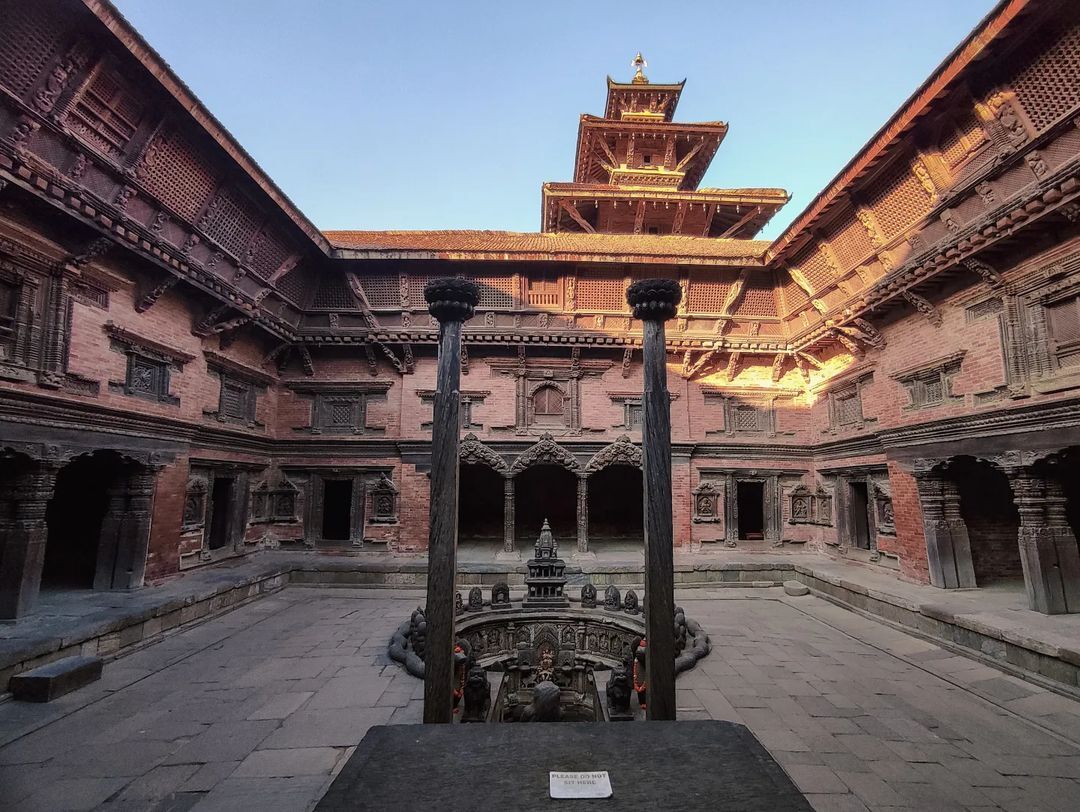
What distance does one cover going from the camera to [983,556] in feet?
33.3

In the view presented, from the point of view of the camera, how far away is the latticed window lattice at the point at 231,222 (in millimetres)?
10352

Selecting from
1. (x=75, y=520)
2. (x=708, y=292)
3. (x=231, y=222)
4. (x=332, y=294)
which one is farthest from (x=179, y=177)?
(x=708, y=292)

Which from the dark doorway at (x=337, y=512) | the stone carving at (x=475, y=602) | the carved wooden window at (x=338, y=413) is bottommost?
the stone carving at (x=475, y=602)

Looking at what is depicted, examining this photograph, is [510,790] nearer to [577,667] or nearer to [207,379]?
[577,667]

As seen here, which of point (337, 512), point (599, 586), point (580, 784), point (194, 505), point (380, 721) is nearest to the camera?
point (580, 784)

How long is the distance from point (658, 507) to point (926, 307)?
9.01m

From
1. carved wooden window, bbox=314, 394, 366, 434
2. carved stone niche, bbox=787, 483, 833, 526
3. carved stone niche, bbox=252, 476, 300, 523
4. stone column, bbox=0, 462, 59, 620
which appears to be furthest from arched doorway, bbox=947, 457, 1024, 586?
carved stone niche, bbox=252, 476, 300, 523

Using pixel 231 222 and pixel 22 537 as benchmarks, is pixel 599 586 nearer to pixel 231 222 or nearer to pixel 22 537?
pixel 22 537

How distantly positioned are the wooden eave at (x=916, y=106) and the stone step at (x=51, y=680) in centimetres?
A: 1387

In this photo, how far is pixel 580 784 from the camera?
2365mm

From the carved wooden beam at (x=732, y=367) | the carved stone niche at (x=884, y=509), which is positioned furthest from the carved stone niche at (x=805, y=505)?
the carved wooden beam at (x=732, y=367)

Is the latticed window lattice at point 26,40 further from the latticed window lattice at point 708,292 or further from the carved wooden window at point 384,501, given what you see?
the latticed window lattice at point 708,292

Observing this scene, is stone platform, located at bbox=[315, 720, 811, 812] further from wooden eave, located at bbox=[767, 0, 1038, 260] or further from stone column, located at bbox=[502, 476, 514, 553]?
stone column, located at bbox=[502, 476, 514, 553]

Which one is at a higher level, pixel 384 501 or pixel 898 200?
pixel 898 200
